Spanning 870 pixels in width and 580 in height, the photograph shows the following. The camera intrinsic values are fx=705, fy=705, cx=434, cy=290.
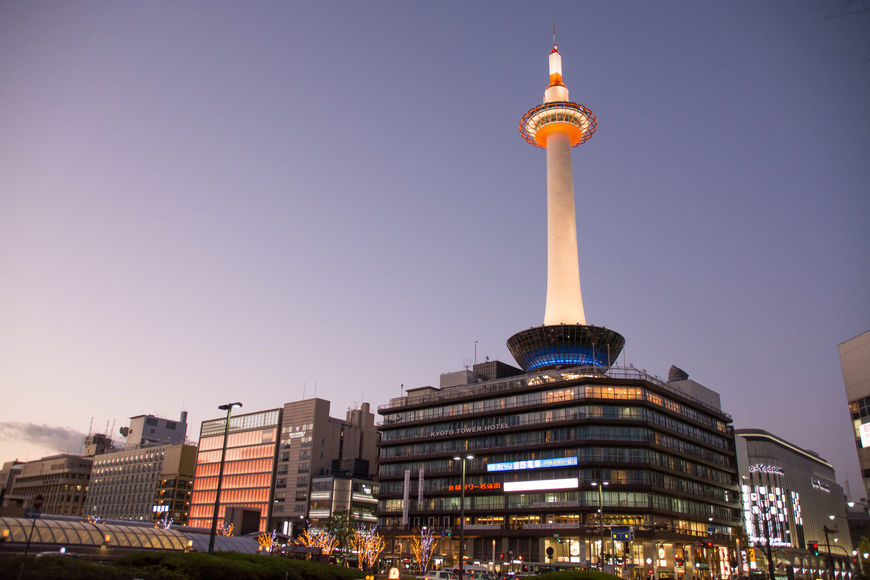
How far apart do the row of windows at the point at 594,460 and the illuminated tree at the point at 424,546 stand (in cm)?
1120

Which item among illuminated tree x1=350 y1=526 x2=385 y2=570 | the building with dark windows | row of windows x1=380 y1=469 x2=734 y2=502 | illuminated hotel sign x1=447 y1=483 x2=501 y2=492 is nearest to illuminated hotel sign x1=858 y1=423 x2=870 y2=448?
the building with dark windows

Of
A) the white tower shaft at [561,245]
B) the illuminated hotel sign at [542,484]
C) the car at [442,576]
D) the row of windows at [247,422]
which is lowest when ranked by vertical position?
the car at [442,576]

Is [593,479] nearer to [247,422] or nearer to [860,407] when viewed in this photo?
[860,407]

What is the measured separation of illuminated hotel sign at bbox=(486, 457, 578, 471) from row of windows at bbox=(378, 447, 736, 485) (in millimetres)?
757

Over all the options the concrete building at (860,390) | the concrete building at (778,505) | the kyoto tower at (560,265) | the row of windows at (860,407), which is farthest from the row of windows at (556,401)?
the row of windows at (860,407)

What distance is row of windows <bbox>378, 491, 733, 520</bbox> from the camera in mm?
102000

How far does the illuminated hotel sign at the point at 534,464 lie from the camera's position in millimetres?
107369

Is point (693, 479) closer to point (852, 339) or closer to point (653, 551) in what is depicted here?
point (653, 551)

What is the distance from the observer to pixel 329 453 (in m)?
158

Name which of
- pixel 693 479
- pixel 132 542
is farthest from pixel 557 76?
pixel 132 542

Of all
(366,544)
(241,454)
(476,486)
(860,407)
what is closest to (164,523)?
(241,454)

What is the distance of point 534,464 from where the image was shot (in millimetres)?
111125

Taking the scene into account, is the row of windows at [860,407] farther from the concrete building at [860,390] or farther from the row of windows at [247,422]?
the row of windows at [247,422]

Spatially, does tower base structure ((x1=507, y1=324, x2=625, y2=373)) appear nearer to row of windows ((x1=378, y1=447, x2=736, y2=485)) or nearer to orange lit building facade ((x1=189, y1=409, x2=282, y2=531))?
row of windows ((x1=378, y1=447, x2=736, y2=485))
